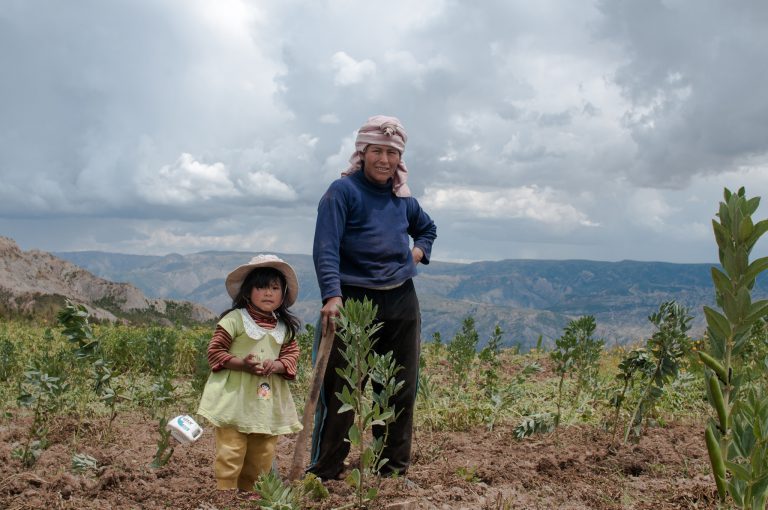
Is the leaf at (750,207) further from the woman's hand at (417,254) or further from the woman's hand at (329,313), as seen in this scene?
the woman's hand at (417,254)

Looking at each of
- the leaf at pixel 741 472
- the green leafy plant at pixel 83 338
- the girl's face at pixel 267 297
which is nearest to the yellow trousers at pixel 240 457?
the girl's face at pixel 267 297

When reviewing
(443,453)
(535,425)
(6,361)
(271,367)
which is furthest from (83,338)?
(6,361)

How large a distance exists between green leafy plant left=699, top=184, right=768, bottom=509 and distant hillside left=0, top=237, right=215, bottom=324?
78.3 feet

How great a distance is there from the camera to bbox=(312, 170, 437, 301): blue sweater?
12.6 ft

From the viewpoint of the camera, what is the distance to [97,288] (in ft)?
129

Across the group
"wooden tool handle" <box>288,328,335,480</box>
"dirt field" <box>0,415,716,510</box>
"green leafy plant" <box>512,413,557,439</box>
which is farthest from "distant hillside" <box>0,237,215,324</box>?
"wooden tool handle" <box>288,328,335,480</box>

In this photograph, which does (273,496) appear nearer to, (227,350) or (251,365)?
(251,365)

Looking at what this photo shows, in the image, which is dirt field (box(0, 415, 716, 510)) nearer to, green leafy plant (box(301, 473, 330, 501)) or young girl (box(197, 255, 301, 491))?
green leafy plant (box(301, 473, 330, 501))

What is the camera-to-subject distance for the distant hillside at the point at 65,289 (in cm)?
2614

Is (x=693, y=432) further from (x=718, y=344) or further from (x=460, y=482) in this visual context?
(x=718, y=344)

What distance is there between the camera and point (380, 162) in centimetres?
400

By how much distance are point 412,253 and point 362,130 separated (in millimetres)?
918

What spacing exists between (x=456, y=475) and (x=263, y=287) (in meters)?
1.61

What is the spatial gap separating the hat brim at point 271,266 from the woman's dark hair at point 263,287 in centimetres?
2
